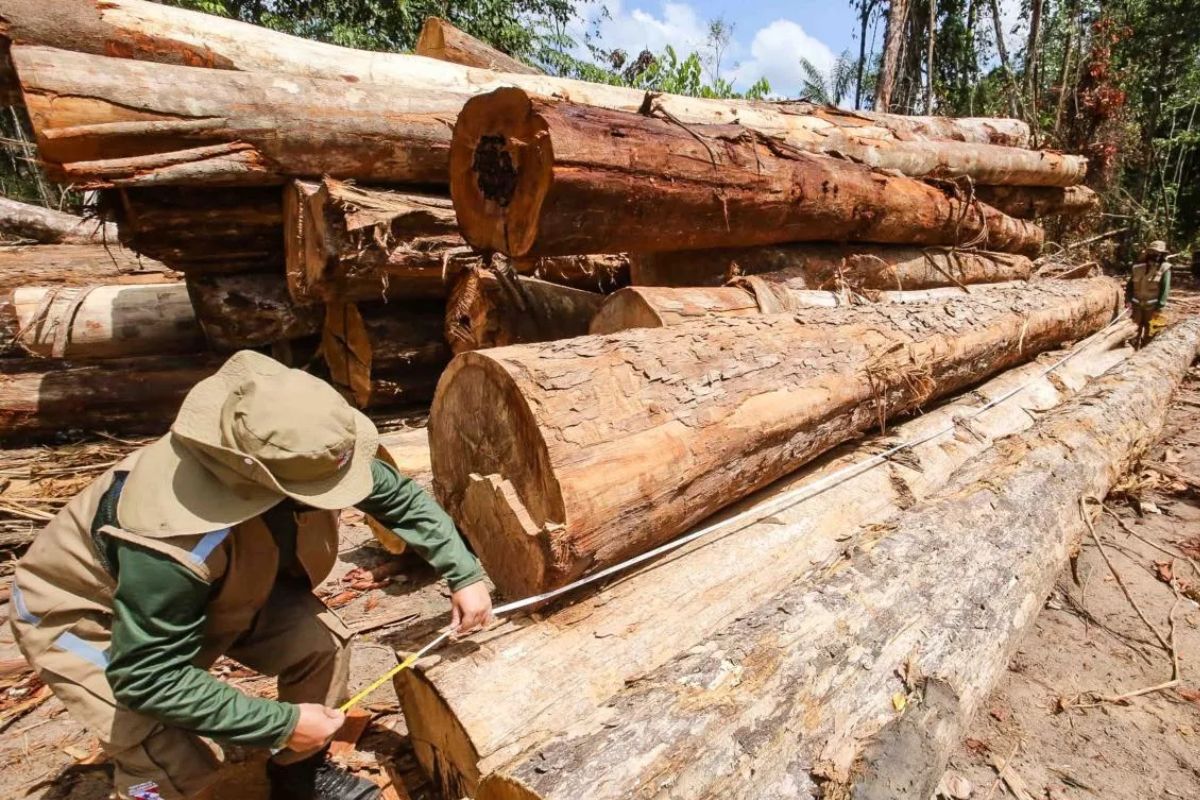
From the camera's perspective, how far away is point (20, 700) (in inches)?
97.7

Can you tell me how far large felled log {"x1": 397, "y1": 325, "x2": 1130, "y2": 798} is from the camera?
1.71 metres

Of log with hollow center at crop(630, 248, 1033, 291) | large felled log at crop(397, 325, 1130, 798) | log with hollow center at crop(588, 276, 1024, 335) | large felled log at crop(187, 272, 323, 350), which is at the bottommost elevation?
large felled log at crop(397, 325, 1130, 798)

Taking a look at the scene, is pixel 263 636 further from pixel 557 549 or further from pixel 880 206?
pixel 880 206

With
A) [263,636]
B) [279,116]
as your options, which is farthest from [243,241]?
[263,636]

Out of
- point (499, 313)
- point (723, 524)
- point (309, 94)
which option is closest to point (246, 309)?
point (309, 94)

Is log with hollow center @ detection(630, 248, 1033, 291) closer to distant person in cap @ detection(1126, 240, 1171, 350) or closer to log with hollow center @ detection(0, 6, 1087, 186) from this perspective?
log with hollow center @ detection(0, 6, 1087, 186)

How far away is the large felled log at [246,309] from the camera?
4.36 metres

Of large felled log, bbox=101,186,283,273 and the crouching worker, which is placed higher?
Result: large felled log, bbox=101,186,283,273

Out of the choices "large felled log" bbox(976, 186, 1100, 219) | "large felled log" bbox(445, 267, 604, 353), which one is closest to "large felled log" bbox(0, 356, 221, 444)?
"large felled log" bbox(445, 267, 604, 353)

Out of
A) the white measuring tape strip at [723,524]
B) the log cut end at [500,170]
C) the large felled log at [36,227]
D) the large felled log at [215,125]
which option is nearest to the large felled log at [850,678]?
the white measuring tape strip at [723,524]

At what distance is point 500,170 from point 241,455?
2189 mm

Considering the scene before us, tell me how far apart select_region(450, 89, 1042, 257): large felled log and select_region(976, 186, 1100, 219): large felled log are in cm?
458

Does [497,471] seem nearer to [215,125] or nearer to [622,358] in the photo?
[622,358]

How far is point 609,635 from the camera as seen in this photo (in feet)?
6.52
